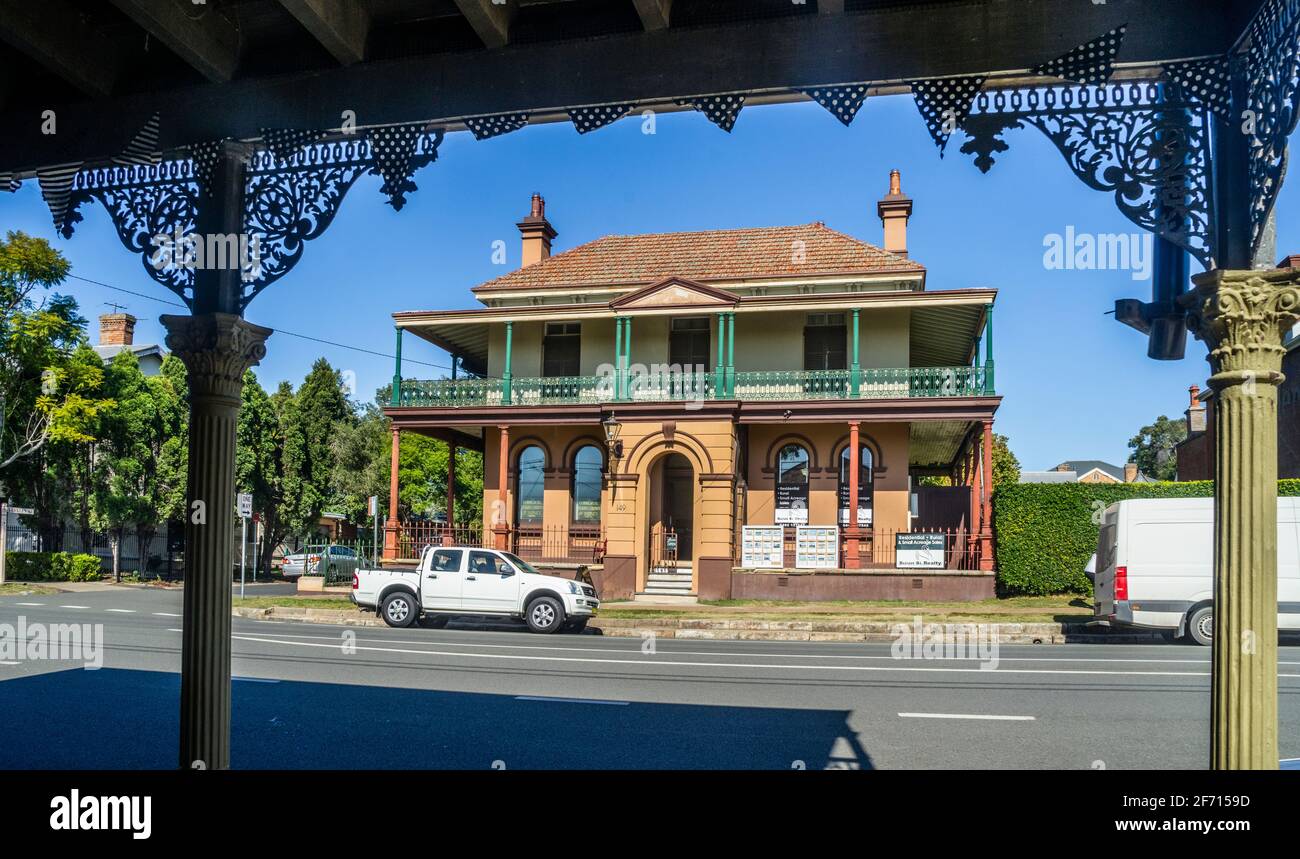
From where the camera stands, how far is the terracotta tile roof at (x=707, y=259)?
27.8 m

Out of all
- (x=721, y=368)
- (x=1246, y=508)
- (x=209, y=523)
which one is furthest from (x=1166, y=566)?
(x=209, y=523)

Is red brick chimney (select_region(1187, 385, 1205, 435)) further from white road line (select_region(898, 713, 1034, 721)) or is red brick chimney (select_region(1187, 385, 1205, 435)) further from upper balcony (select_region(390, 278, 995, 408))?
white road line (select_region(898, 713, 1034, 721))

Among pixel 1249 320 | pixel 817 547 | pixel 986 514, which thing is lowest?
pixel 817 547

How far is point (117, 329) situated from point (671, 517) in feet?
107

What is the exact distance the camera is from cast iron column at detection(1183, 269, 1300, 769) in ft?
12.7

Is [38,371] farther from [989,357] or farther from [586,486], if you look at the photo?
[989,357]

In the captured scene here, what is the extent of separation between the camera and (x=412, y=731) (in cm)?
843

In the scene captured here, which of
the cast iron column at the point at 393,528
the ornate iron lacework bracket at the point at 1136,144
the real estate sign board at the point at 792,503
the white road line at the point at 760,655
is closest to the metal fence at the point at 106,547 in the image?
the cast iron column at the point at 393,528

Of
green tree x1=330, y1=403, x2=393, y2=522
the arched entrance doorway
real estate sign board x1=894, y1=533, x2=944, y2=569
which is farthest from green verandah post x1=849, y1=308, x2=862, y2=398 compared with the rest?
green tree x1=330, y1=403, x2=393, y2=522

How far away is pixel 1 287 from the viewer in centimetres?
2805

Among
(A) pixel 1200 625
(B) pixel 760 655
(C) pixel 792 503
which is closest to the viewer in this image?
(B) pixel 760 655

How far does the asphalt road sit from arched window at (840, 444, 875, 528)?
11.0 meters
